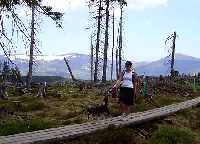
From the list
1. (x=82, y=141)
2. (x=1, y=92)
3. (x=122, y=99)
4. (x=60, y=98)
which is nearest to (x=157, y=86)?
(x=60, y=98)

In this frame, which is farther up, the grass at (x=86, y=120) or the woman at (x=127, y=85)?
the woman at (x=127, y=85)

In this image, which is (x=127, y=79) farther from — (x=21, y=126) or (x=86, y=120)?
(x=21, y=126)

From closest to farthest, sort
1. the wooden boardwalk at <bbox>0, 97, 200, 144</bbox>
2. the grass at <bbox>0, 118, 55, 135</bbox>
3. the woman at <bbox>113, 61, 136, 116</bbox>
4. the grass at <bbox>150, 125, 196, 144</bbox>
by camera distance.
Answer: the wooden boardwalk at <bbox>0, 97, 200, 144</bbox> < the grass at <bbox>0, 118, 55, 135</bbox> < the grass at <bbox>150, 125, 196, 144</bbox> < the woman at <bbox>113, 61, 136, 116</bbox>

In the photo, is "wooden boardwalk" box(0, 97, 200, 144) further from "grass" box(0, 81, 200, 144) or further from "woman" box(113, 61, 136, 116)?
"woman" box(113, 61, 136, 116)

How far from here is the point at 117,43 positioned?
251 feet

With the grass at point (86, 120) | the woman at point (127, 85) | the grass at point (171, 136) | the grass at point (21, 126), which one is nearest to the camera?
the grass at point (86, 120)

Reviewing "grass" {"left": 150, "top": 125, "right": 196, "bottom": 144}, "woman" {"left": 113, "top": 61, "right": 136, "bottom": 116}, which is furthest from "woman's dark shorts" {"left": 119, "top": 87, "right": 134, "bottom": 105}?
"grass" {"left": 150, "top": 125, "right": 196, "bottom": 144}

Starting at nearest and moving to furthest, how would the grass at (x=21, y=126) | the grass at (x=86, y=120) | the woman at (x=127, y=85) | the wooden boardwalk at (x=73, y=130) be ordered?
the wooden boardwalk at (x=73, y=130), the grass at (x=86, y=120), the grass at (x=21, y=126), the woman at (x=127, y=85)

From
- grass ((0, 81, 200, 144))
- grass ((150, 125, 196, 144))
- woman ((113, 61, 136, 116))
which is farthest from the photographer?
woman ((113, 61, 136, 116))

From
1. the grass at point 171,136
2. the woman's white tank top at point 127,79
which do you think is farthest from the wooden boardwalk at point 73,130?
the woman's white tank top at point 127,79

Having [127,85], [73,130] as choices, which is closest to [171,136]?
[127,85]


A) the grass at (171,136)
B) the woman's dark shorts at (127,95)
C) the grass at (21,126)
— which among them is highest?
the woman's dark shorts at (127,95)

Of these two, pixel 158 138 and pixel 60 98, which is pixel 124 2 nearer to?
pixel 60 98

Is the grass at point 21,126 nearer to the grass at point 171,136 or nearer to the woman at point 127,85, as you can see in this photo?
the woman at point 127,85
